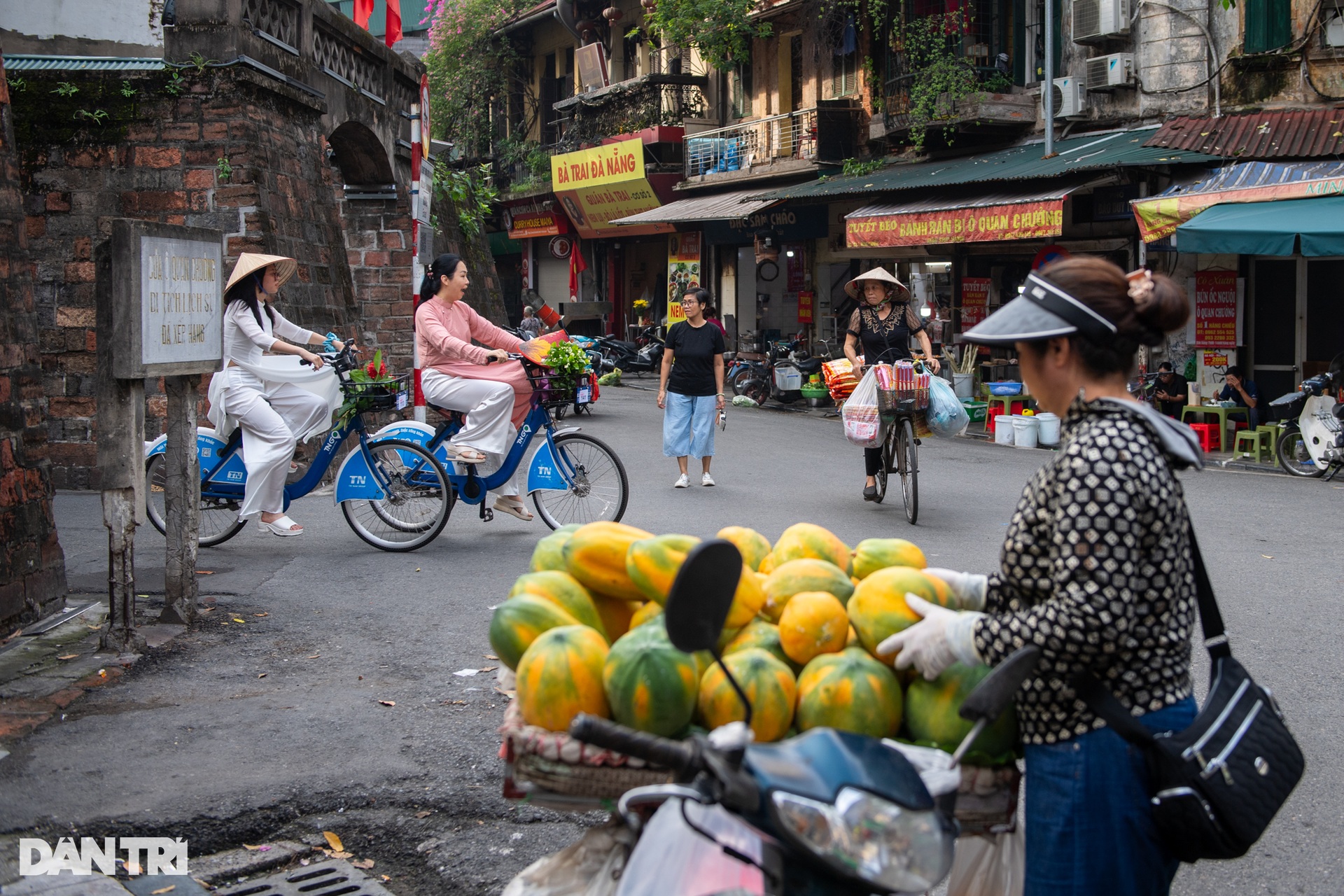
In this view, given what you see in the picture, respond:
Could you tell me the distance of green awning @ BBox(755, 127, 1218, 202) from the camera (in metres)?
14.3

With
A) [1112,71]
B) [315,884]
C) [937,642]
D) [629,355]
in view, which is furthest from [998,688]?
[629,355]

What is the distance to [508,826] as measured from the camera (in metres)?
3.81

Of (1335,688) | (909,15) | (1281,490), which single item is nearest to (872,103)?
(909,15)

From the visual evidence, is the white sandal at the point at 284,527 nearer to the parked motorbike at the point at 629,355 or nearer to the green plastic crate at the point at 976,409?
the green plastic crate at the point at 976,409

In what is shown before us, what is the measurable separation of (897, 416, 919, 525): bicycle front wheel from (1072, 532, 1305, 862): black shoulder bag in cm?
668

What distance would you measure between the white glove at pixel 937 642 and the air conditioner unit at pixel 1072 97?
51.3 ft

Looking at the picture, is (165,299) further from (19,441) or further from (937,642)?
(937,642)

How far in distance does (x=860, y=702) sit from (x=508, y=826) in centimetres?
195

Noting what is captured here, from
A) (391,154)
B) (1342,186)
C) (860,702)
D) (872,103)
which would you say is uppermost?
(872,103)

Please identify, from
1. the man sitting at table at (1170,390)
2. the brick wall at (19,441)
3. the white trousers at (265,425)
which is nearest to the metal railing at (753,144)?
the man sitting at table at (1170,390)

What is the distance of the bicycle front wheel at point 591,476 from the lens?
8.23 metres

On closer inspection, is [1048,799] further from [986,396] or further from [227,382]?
[986,396]

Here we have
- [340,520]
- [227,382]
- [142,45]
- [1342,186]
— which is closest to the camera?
[227,382]

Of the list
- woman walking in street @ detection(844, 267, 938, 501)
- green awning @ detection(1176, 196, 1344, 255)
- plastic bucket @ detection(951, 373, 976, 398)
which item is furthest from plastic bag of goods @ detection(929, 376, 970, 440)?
plastic bucket @ detection(951, 373, 976, 398)
